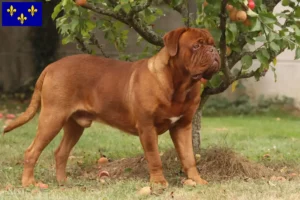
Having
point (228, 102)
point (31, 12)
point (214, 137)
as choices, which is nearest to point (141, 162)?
point (214, 137)

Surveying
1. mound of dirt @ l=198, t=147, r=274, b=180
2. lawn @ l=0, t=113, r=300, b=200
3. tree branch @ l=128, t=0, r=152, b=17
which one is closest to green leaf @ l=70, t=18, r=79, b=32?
tree branch @ l=128, t=0, r=152, b=17

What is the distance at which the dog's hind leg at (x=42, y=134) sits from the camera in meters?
5.97

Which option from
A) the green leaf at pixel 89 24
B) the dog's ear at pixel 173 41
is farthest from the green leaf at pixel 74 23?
the dog's ear at pixel 173 41

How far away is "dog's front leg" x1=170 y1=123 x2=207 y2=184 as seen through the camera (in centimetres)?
589

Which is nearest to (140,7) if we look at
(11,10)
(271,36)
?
(271,36)

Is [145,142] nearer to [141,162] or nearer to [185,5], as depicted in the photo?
[141,162]

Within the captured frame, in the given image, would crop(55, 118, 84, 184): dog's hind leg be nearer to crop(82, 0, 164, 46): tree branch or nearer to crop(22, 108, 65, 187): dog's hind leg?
crop(22, 108, 65, 187): dog's hind leg

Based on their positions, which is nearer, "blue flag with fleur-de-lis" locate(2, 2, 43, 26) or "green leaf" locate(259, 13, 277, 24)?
"green leaf" locate(259, 13, 277, 24)

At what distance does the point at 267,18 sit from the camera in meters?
5.05

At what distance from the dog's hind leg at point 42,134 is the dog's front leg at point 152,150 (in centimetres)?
78

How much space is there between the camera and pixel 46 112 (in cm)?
599

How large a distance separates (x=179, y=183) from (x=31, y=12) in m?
9.92

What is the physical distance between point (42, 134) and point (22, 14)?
989cm

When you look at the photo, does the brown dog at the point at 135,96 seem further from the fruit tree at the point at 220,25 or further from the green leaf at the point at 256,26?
the green leaf at the point at 256,26
